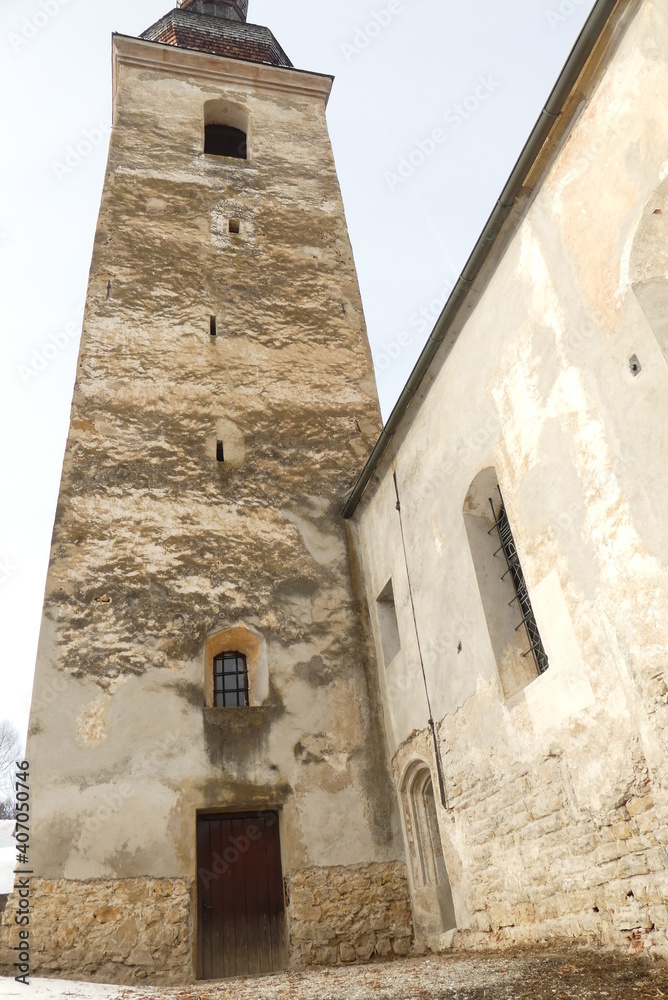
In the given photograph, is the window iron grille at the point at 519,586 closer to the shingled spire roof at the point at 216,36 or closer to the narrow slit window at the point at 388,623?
the narrow slit window at the point at 388,623

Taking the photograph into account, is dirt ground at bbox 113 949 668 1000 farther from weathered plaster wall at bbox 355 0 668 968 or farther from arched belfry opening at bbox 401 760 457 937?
arched belfry opening at bbox 401 760 457 937

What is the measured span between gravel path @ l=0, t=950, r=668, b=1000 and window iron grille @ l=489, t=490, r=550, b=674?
2.06m

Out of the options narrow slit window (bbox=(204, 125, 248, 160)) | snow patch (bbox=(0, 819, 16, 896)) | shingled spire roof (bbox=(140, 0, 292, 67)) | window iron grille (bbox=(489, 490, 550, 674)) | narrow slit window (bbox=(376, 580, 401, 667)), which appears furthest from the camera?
shingled spire roof (bbox=(140, 0, 292, 67))

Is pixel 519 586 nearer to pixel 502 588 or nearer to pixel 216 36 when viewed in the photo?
pixel 502 588

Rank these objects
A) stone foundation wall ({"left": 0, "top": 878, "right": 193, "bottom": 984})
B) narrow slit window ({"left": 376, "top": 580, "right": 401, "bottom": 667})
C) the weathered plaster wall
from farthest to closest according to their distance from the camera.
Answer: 1. narrow slit window ({"left": 376, "top": 580, "right": 401, "bottom": 667})
2. stone foundation wall ({"left": 0, "top": 878, "right": 193, "bottom": 984})
3. the weathered plaster wall

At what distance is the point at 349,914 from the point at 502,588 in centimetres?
366

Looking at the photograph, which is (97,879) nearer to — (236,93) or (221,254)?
(221,254)

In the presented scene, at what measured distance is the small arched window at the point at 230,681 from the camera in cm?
882

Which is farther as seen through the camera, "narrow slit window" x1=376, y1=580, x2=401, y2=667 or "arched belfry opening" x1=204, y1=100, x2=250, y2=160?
"arched belfry opening" x1=204, y1=100, x2=250, y2=160

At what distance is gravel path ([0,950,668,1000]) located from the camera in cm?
398

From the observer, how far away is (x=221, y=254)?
12172 mm

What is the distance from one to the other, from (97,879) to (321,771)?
94.6 inches

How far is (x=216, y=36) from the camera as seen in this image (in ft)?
54.5

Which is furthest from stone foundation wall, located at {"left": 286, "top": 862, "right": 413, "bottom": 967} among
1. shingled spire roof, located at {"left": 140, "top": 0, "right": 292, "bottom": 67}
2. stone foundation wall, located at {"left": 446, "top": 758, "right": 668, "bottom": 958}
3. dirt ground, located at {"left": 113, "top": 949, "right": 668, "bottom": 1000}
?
shingled spire roof, located at {"left": 140, "top": 0, "right": 292, "bottom": 67}
